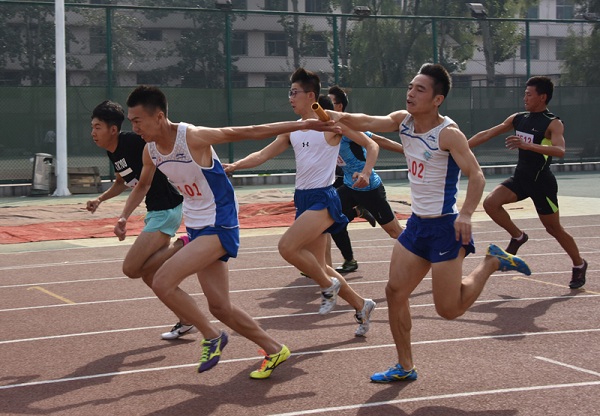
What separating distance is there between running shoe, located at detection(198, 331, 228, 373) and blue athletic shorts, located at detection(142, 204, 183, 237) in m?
1.65

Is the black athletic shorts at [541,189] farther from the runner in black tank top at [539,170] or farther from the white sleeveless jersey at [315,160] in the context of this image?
the white sleeveless jersey at [315,160]

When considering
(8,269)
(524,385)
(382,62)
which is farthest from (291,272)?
(382,62)

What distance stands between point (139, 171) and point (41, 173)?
1561 centimetres

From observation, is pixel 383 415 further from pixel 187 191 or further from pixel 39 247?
pixel 39 247

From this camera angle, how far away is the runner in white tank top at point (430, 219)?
20.2 feet

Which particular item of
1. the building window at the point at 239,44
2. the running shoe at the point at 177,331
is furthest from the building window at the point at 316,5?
the running shoe at the point at 177,331

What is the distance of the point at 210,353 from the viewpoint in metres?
6.27

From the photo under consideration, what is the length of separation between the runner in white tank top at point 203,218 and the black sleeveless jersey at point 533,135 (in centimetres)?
428

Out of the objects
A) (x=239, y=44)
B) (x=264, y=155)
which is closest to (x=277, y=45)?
(x=239, y=44)

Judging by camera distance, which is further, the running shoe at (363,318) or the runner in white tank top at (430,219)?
the running shoe at (363,318)

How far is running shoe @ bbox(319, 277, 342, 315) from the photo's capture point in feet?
26.0

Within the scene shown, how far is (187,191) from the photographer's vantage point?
6473mm

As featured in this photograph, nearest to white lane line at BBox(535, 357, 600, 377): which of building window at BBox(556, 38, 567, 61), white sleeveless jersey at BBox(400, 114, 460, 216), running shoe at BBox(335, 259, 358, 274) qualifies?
white sleeveless jersey at BBox(400, 114, 460, 216)

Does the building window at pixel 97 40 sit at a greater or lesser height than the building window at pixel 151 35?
lesser
